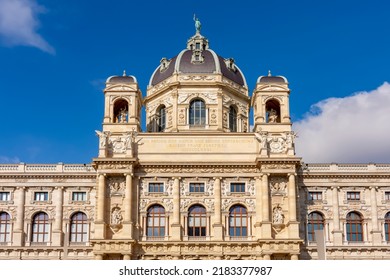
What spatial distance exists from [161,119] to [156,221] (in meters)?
13.2

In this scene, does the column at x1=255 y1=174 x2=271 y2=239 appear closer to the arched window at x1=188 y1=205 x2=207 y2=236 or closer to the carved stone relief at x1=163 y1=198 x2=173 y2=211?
the arched window at x1=188 y1=205 x2=207 y2=236

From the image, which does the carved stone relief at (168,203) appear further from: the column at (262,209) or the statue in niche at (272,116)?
the statue in niche at (272,116)

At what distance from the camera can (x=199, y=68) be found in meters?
64.6

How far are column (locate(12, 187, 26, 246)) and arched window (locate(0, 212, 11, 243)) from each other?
81 cm

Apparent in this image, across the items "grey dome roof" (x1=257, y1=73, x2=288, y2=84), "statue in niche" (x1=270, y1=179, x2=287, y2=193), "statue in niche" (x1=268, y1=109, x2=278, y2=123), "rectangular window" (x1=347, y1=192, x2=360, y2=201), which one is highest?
"grey dome roof" (x1=257, y1=73, x2=288, y2=84)

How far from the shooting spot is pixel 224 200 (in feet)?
182

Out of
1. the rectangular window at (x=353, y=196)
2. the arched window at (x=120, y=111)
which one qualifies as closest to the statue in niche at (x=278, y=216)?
the rectangular window at (x=353, y=196)

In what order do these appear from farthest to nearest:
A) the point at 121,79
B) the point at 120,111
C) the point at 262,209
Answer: the point at 120,111, the point at 121,79, the point at 262,209

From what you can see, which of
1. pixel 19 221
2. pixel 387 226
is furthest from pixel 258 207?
pixel 19 221

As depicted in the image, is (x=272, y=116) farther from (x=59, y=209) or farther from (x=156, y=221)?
(x=59, y=209)

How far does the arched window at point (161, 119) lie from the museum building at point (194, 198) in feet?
14.9

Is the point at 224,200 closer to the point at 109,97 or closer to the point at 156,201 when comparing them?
the point at 156,201

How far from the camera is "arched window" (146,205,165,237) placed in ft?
180

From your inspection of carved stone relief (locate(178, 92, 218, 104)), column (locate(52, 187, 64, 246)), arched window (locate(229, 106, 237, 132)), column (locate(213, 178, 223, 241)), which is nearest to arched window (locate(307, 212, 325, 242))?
column (locate(213, 178, 223, 241))
